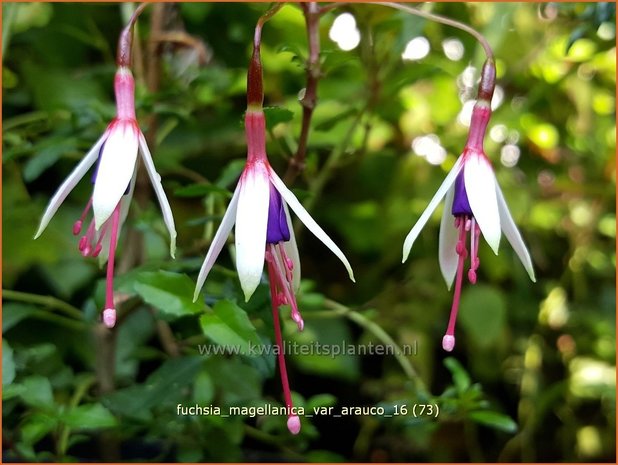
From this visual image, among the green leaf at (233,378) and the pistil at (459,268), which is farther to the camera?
the green leaf at (233,378)

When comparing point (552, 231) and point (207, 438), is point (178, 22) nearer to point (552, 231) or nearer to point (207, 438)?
point (207, 438)

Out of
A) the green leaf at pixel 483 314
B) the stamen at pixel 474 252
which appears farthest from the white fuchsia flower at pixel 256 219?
the green leaf at pixel 483 314

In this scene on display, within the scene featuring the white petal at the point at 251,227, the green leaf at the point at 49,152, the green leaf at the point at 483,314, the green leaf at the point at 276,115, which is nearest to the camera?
the white petal at the point at 251,227

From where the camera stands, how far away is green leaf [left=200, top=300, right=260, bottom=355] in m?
0.56

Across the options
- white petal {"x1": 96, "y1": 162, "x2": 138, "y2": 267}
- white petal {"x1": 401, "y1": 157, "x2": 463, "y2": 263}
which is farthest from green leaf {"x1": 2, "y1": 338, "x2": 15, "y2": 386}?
white petal {"x1": 401, "y1": 157, "x2": 463, "y2": 263}

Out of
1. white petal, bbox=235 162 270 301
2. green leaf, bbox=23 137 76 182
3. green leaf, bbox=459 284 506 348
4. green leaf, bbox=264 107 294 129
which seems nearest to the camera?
white petal, bbox=235 162 270 301

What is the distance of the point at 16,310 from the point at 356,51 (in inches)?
18.5

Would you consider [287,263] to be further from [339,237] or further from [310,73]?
[339,237]

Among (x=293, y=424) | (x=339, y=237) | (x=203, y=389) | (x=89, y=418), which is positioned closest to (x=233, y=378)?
A: (x=203, y=389)

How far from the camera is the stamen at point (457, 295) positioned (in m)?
0.54

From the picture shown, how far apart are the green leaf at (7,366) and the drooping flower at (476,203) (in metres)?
0.35

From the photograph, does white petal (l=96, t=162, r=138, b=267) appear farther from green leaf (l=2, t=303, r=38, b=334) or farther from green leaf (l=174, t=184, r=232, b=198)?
green leaf (l=2, t=303, r=38, b=334)

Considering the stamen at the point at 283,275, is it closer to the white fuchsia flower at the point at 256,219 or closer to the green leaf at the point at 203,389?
the white fuchsia flower at the point at 256,219

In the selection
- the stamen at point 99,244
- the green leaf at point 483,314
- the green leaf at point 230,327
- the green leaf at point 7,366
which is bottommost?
the green leaf at point 483,314
